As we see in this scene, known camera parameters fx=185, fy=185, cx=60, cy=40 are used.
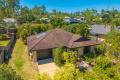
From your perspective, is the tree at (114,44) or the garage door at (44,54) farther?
the garage door at (44,54)

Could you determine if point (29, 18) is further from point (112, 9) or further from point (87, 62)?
point (87, 62)

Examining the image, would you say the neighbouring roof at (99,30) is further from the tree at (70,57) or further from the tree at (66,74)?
the tree at (66,74)

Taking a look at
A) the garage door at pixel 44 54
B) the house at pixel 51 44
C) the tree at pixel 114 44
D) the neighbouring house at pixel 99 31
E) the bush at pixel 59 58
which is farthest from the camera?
the neighbouring house at pixel 99 31

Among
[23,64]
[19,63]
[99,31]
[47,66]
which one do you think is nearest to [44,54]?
[47,66]

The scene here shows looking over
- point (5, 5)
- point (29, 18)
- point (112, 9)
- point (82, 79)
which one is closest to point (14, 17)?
point (29, 18)

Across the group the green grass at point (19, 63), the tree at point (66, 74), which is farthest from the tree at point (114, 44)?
the green grass at point (19, 63)

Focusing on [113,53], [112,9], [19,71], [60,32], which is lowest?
[19,71]

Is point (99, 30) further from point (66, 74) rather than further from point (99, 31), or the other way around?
point (66, 74)
